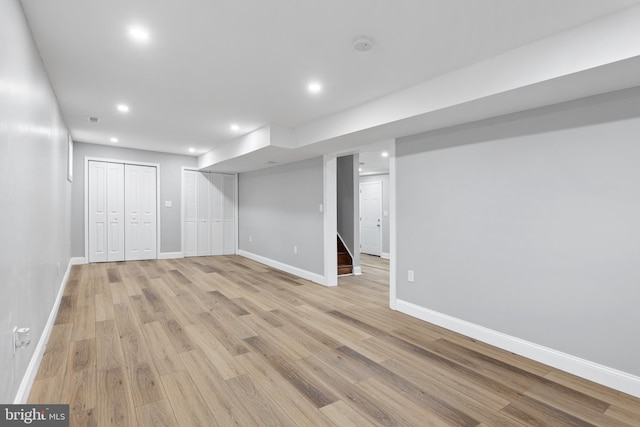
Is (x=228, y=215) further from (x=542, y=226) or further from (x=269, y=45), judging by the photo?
(x=542, y=226)

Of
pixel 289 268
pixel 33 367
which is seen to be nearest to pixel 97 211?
pixel 289 268

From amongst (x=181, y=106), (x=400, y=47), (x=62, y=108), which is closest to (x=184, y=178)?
(x=62, y=108)

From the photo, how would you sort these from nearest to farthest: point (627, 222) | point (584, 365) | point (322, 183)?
point (627, 222) < point (584, 365) < point (322, 183)

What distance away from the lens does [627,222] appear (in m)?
2.14

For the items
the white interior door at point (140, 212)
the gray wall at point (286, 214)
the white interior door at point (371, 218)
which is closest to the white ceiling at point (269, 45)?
the gray wall at point (286, 214)

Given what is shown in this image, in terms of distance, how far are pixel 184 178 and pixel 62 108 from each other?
352cm

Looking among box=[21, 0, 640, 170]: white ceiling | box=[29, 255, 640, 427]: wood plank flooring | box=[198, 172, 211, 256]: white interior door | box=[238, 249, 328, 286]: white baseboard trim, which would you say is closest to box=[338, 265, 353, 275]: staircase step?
box=[238, 249, 328, 286]: white baseboard trim

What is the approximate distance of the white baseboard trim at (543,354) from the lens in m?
2.12

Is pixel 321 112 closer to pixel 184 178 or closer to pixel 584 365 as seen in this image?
pixel 584 365

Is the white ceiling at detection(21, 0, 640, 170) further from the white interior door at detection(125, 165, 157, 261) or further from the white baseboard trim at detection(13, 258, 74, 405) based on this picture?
the white interior door at detection(125, 165, 157, 261)

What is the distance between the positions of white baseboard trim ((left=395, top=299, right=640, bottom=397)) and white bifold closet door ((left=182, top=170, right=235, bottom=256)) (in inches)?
227

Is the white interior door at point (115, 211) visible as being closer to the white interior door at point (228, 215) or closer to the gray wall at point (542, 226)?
the white interior door at point (228, 215)

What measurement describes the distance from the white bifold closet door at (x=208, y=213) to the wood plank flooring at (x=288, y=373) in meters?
3.70

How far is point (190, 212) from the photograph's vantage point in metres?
7.52
